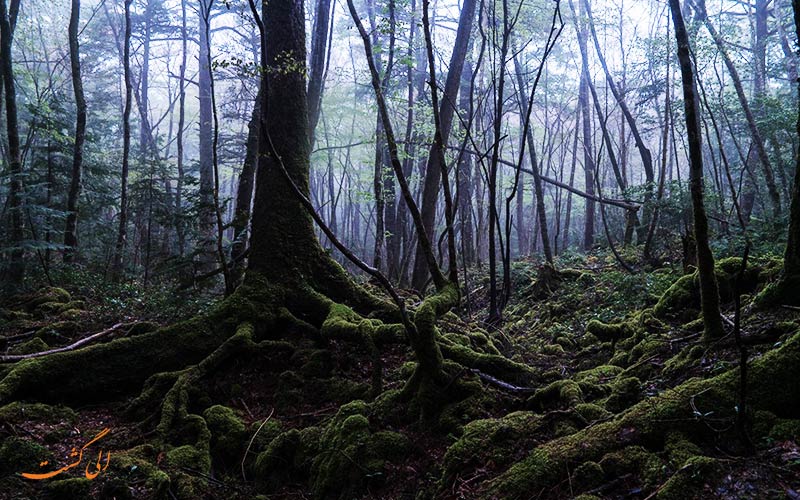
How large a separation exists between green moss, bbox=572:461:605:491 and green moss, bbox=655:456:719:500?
371mm

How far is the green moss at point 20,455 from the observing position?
12.8 feet

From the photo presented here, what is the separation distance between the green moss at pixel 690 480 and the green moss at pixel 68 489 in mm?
4049

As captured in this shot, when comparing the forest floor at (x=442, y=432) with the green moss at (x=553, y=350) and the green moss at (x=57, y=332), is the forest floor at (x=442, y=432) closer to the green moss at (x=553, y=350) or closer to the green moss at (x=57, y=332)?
the green moss at (x=57, y=332)

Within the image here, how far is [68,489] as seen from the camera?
368 cm

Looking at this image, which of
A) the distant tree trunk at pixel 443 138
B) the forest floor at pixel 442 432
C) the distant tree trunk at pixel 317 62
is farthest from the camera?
the distant tree trunk at pixel 317 62

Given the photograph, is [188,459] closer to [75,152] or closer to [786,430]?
[786,430]

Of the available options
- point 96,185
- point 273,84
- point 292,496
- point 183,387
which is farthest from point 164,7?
point 292,496

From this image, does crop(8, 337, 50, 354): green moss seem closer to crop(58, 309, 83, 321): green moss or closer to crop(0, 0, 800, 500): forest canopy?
crop(0, 0, 800, 500): forest canopy

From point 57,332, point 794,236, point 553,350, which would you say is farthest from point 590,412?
point 57,332

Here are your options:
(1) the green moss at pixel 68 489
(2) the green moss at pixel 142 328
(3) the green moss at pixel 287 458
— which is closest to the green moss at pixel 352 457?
(3) the green moss at pixel 287 458

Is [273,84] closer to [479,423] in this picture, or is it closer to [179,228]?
[179,228]

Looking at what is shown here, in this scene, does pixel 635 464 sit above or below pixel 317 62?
below

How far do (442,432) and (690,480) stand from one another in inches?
76.9

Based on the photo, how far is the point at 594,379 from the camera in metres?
A: 4.57
